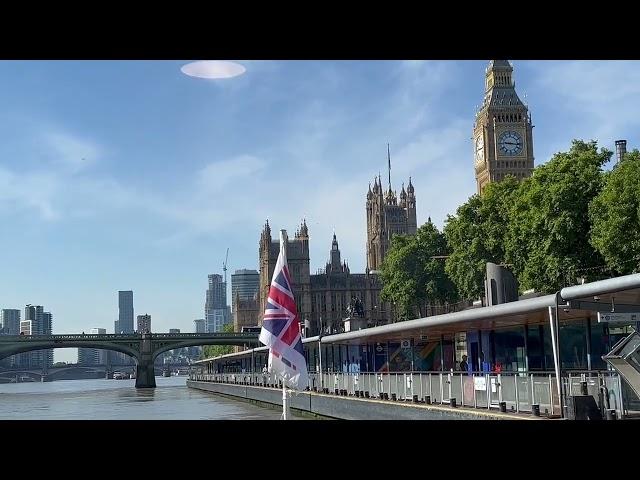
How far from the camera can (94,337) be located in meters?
95.5

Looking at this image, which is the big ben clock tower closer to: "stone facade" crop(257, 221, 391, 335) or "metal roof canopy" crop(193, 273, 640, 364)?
"stone facade" crop(257, 221, 391, 335)

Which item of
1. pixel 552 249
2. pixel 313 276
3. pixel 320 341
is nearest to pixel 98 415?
pixel 320 341

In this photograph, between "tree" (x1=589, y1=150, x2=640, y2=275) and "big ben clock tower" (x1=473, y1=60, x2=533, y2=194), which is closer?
"tree" (x1=589, y1=150, x2=640, y2=275)

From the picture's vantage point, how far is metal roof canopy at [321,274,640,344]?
13831 millimetres

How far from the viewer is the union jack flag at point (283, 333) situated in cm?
1347

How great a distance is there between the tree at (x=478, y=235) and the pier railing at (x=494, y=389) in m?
20.7

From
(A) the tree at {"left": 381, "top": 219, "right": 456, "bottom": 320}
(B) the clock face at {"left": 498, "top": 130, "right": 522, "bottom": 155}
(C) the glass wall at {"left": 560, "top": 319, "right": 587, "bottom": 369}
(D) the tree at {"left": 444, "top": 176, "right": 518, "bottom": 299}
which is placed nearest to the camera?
(C) the glass wall at {"left": 560, "top": 319, "right": 587, "bottom": 369}

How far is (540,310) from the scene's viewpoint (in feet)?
53.8

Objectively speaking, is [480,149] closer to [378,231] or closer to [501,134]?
[501,134]

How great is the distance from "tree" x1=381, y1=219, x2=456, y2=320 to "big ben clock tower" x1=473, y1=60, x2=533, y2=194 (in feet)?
218

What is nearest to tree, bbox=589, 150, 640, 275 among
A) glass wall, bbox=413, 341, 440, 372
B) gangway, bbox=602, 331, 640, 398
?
glass wall, bbox=413, 341, 440, 372

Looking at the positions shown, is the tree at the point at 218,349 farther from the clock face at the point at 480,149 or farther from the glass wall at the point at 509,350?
the glass wall at the point at 509,350

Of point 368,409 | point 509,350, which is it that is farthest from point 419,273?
point 509,350
